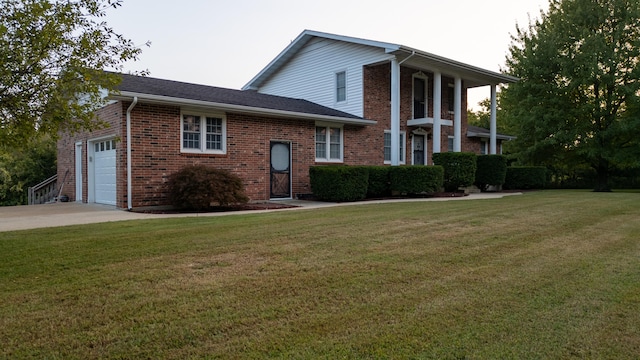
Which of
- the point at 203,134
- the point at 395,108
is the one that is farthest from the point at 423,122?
the point at 203,134

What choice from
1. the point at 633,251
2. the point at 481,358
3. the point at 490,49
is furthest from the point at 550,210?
the point at 490,49

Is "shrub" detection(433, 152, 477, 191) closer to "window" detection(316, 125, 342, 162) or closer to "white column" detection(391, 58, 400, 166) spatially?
"white column" detection(391, 58, 400, 166)

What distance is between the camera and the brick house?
1192 centimetres

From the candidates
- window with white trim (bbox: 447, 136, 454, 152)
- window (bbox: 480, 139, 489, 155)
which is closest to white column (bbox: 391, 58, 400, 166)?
window with white trim (bbox: 447, 136, 454, 152)

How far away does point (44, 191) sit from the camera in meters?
18.3

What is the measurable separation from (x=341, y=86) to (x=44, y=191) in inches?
529

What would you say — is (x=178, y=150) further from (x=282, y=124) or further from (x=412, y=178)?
(x=412, y=178)

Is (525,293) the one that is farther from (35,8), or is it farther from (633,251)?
(35,8)

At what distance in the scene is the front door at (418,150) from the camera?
20562 millimetres

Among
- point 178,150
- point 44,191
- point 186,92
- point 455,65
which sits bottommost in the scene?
point 44,191

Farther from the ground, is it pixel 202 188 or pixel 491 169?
pixel 491 169

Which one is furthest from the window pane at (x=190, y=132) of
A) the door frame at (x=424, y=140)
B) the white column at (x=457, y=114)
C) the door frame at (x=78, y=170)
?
the white column at (x=457, y=114)

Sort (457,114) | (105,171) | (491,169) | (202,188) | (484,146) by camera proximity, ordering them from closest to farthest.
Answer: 1. (202,188)
2. (105,171)
3. (491,169)
4. (457,114)
5. (484,146)

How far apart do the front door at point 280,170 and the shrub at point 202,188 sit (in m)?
3.15
